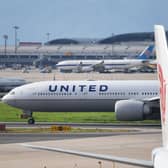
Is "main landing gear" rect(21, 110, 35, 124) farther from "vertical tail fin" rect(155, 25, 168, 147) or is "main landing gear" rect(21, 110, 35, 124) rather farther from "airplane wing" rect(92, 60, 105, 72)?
"airplane wing" rect(92, 60, 105, 72)

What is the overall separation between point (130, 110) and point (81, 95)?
15.9ft

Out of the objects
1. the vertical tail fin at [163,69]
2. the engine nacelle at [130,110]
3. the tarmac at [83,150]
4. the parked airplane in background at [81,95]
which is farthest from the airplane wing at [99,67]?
the vertical tail fin at [163,69]

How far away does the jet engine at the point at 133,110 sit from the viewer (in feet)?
163

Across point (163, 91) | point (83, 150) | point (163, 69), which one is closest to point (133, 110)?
point (83, 150)

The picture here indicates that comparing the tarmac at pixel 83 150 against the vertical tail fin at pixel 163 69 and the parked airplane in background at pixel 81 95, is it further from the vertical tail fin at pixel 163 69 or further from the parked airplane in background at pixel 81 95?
the vertical tail fin at pixel 163 69

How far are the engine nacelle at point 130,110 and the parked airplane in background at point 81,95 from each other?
717 mm

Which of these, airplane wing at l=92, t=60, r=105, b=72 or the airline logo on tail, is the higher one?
airplane wing at l=92, t=60, r=105, b=72

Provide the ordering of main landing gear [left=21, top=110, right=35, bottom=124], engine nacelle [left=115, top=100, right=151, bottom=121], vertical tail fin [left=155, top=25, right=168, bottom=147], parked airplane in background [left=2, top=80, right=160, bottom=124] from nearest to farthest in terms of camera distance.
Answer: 1. vertical tail fin [left=155, top=25, right=168, bottom=147]
2. engine nacelle [left=115, top=100, right=151, bottom=121]
3. parked airplane in background [left=2, top=80, right=160, bottom=124]
4. main landing gear [left=21, top=110, right=35, bottom=124]

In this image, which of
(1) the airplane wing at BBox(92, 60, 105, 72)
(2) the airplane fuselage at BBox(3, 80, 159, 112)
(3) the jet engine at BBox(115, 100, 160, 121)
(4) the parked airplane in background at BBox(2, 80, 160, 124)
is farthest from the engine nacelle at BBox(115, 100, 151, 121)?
(1) the airplane wing at BBox(92, 60, 105, 72)

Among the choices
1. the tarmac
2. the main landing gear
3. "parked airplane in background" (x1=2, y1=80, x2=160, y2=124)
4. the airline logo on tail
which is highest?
→ "parked airplane in background" (x1=2, y1=80, x2=160, y2=124)

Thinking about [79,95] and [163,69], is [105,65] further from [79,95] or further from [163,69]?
[163,69]

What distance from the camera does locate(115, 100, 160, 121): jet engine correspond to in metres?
49.6

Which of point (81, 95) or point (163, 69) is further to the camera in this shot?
point (81, 95)

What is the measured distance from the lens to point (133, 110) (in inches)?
1957
